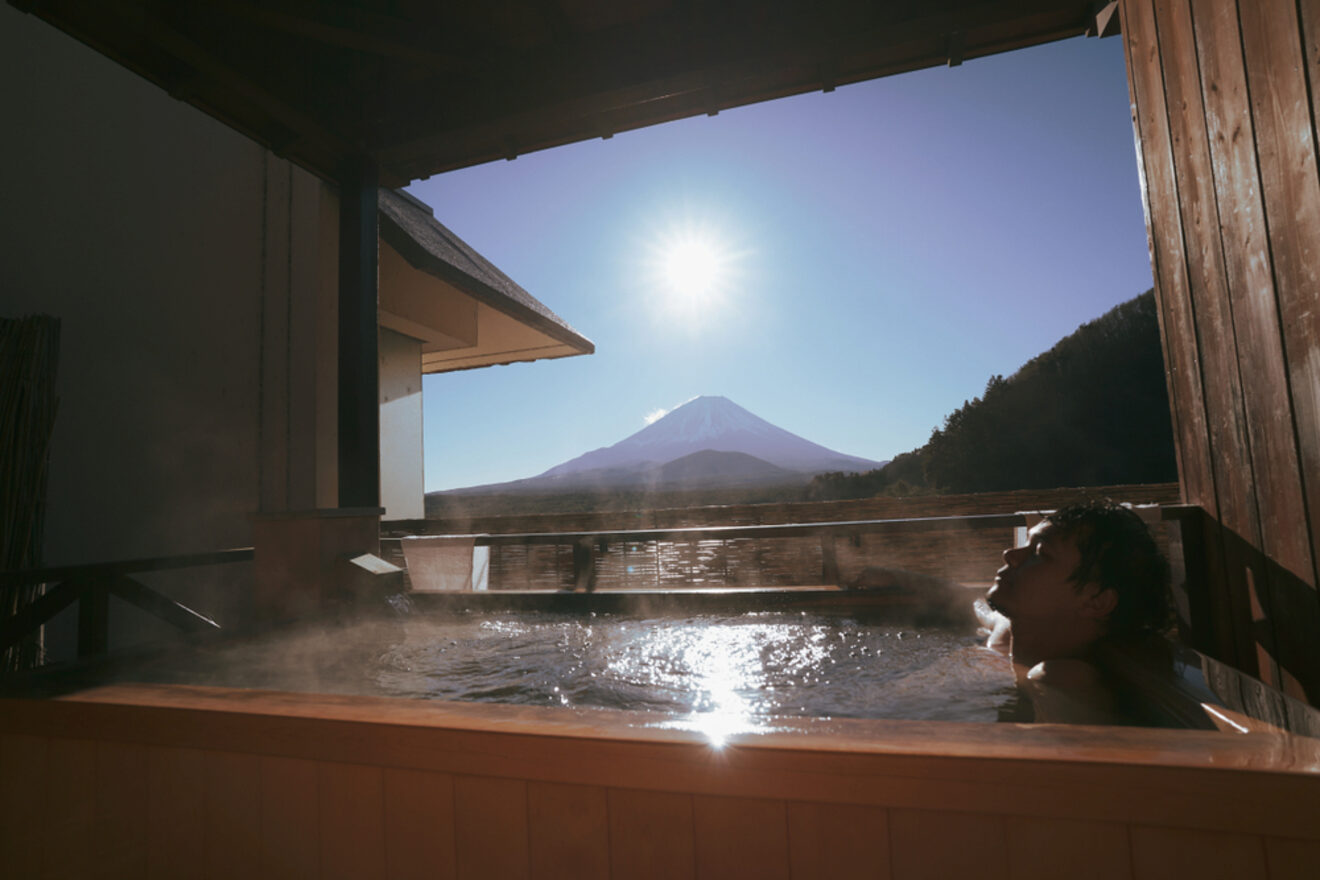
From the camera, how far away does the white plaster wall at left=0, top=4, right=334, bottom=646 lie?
3.64 metres

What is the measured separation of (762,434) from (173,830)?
318 ft

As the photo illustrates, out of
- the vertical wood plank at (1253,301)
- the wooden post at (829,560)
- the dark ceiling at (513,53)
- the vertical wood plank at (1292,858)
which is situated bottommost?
the vertical wood plank at (1292,858)

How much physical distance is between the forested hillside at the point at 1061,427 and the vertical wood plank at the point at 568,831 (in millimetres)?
14102

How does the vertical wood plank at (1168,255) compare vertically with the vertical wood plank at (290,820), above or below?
above

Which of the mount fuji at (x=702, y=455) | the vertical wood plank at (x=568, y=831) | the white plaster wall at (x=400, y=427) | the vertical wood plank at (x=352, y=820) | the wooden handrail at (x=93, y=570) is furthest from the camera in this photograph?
the mount fuji at (x=702, y=455)

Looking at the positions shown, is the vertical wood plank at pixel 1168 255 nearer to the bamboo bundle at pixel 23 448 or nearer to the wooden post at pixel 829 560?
the wooden post at pixel 829 560

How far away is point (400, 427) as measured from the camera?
7.37 m

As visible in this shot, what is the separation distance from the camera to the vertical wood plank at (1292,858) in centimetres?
71

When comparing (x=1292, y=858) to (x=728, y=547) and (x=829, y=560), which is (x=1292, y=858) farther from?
(x=728, y=547)

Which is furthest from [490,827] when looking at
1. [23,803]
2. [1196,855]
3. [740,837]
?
[23,803]

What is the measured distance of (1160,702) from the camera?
4.61 feet

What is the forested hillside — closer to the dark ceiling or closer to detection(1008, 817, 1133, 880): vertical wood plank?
the dark ceiling

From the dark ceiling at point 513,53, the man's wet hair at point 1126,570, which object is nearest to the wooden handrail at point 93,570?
the dark ceiling at point 513,53

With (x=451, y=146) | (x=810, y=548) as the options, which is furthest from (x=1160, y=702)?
(x=451, y=146)
